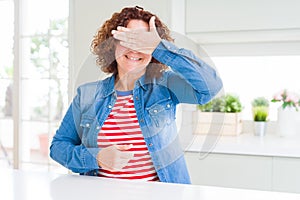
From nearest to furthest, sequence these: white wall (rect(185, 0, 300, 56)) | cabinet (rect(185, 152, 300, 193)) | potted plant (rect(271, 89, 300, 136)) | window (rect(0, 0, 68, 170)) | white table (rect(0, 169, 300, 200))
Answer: white table (rect(0, 169, 300, 200))
cabinet (rect(185, 152, 300, 193))
white wall (rect(185, 0, 300, 56))
potted plant (rect(271, 89, 300, 136))
window (rect(0, 0, 68, 170))

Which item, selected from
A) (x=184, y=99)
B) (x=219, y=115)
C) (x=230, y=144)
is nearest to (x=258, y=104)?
(x=230, y=144)

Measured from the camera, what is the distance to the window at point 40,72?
264 cm

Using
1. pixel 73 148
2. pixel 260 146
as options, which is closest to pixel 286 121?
pixel 260 146

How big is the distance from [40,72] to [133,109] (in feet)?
6.20

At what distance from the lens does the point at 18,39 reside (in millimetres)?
2684

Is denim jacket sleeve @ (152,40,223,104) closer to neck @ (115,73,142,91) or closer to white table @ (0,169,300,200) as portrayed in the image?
neck @ (115,73,142,91)

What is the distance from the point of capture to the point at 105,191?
0.84 meters

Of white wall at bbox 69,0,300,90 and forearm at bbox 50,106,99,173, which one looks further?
white wall at bbox 69,0,300,90

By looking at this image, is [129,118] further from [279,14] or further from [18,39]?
[18,39]

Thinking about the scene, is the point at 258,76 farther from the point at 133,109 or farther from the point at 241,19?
the point at 133,109

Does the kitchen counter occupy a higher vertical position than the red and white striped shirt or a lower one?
lower

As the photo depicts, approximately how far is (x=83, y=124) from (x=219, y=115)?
0.44 meters

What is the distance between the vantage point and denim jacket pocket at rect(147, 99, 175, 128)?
97 centimetres

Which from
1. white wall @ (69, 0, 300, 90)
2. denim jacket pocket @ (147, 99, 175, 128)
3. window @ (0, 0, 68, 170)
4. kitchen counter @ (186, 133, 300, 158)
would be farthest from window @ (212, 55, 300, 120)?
denim jacket pocket @ (147, 99, 175, 128)
